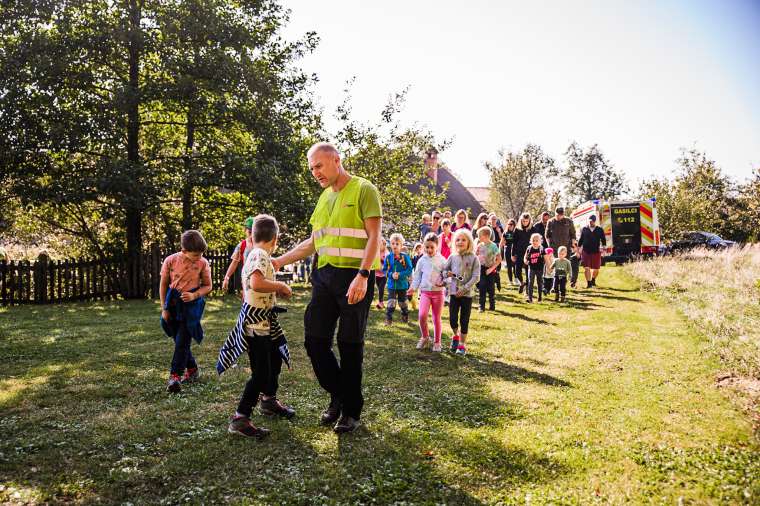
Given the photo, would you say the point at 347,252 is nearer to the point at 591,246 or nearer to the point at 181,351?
the point at 181,351

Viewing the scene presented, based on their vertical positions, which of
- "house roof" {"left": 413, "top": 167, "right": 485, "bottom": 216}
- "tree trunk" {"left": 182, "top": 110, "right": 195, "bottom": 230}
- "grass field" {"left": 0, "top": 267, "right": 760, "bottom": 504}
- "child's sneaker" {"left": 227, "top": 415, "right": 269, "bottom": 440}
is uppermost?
"house roof" {"left": 413, "top": 167, "right": 485, "bottom": 216}

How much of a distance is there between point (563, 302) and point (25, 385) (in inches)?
451

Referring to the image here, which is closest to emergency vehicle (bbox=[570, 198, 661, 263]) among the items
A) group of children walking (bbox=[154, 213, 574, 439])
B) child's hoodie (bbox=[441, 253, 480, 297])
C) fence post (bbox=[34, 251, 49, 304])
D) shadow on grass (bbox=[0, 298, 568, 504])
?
group of children walking (bbox=[154, 213, 574, 439])

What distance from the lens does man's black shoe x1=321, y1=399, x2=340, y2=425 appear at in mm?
4559

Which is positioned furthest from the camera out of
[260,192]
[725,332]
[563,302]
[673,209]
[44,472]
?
[673,209]

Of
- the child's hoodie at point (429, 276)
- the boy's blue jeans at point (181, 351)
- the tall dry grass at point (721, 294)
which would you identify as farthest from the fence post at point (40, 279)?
the tall dry grass at point (721, 294)

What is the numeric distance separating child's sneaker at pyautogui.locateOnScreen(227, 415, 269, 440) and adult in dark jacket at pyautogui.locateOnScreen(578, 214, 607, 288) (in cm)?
1368

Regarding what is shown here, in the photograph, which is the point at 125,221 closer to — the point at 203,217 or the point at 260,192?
the point at 203,217

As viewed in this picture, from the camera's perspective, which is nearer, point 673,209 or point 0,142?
point 0,142

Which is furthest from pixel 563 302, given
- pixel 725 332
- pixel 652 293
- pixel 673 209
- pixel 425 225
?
pixel 673 209

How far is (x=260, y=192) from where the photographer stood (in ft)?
53.9

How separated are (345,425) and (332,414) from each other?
0.28 metres

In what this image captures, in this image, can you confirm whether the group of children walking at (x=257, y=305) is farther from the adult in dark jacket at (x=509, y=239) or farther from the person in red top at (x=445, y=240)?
the adult in dark jacket at (x=509, y=239)

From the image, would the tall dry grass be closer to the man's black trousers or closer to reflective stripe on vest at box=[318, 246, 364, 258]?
the man's black trousers
